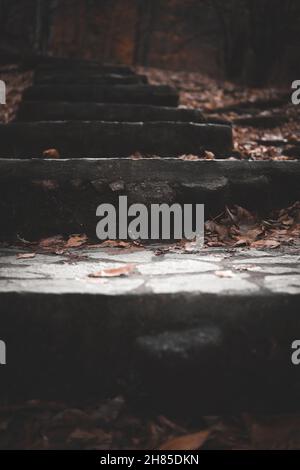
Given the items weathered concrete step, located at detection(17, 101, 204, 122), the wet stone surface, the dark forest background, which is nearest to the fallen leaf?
the wet stone surface

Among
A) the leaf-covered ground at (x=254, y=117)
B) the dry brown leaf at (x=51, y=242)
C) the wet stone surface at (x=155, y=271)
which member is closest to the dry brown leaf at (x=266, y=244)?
the wet stone surface at (x=155, y=271)

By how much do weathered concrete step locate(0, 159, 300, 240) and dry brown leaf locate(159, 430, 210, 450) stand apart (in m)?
1.52

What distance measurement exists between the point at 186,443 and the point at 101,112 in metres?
3.27

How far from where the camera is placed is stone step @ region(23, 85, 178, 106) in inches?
180

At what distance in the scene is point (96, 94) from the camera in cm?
459

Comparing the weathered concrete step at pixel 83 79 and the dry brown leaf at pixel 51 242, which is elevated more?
the weathered concrete step at pixel 83 79

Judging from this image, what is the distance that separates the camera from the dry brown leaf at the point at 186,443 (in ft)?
4.83

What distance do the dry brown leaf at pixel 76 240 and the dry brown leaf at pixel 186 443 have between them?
1.36m

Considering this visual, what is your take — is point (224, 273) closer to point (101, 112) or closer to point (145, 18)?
point (101, 112)

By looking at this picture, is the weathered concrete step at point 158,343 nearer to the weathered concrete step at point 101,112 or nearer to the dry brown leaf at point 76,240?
the dry brown leaf at point 76,240

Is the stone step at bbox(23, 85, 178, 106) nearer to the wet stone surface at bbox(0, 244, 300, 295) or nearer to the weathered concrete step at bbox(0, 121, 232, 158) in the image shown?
the weathered concrete step at bbox(0, 121, 232, 158)

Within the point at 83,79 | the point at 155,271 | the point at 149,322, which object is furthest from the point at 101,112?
the point at 149,322

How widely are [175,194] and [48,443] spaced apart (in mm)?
1784

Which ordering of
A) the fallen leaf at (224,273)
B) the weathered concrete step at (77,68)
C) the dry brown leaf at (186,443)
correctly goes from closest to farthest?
the dry brown leaf at (186,443), the fallen leaf at (224,273), the weathered concrete step at (77,68)
